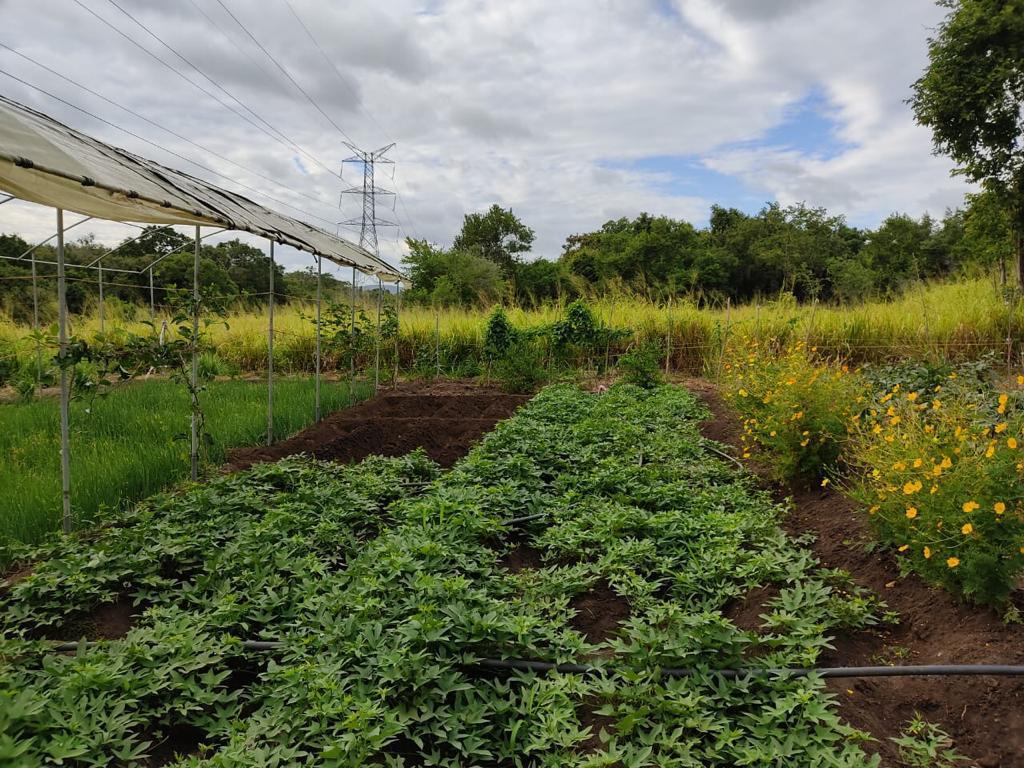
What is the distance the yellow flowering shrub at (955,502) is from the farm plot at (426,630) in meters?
0.37

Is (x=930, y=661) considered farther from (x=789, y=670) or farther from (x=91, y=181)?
(x=91, y=181)

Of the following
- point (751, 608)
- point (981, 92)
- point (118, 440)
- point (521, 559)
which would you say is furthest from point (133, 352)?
point (981, 92)

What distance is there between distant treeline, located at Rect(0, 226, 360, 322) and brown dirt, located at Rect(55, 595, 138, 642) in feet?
8.35

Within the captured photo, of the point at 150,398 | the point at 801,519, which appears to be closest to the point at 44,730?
the point at 801,519

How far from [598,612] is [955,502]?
1.60m

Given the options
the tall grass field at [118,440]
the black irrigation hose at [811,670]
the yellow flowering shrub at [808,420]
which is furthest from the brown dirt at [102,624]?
the yellow flowering shrub at [808,420]

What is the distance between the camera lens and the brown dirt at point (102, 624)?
8.83ft

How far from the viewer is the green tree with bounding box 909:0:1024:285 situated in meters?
12.2

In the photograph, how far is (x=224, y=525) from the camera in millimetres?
3604

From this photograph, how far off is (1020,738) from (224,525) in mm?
3678

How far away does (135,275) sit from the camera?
57.2 ft

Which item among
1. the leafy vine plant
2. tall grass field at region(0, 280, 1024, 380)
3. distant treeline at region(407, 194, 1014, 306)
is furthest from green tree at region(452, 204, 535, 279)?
the leafy vine plant

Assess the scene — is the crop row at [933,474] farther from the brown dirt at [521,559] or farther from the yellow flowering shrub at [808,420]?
the brown dirt at [521,559]

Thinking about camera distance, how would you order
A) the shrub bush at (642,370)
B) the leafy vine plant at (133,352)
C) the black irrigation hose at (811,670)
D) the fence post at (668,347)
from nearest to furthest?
the black irrigation hose at (811,670)
the leafy vine plant at (133,352)
the shrub bush at (642,370)
the fence post at (668,347)
